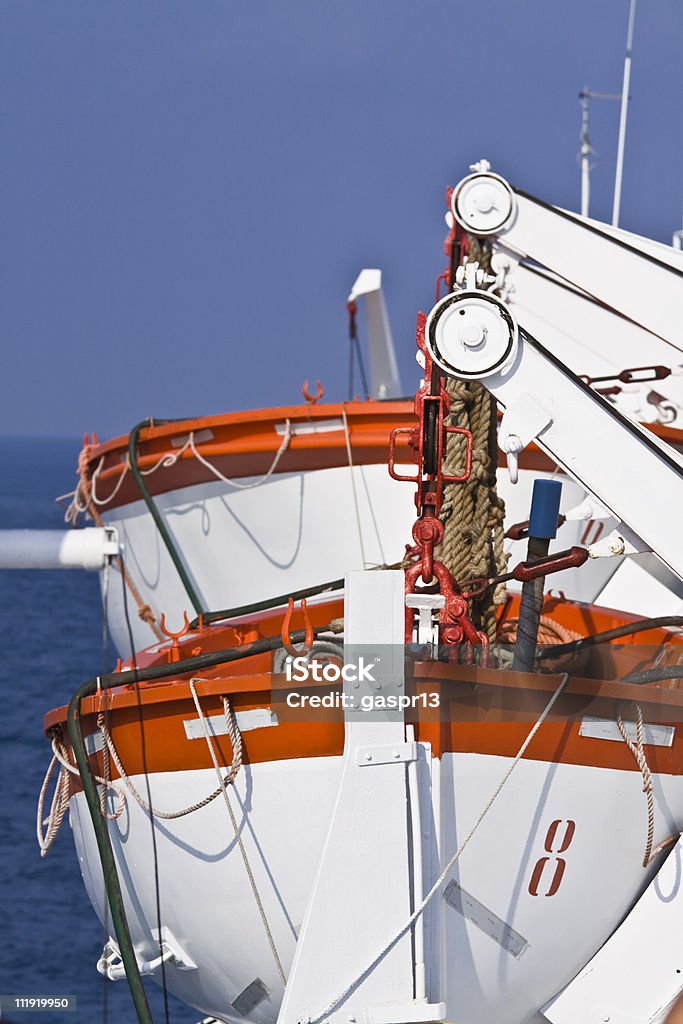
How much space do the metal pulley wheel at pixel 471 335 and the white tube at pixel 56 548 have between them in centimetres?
382

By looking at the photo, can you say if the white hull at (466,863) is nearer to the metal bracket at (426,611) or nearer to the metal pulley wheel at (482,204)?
the metal bracket at (426,611)

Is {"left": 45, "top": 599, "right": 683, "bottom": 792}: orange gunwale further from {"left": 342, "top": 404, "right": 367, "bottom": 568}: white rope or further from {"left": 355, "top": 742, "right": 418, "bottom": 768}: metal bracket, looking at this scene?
{"left": 342, "top": 404, "right": 367, "bottom": 568}: white rope

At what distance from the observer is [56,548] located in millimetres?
7242

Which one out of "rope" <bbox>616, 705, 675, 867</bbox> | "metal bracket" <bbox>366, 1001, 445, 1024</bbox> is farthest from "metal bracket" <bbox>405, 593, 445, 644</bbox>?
"metal bracket" <bbox>366, 1001, 445, 1024</bbox>

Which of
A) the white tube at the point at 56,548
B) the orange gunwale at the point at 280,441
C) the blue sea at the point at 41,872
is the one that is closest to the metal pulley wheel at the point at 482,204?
the orange gunwale at the point at 280,441

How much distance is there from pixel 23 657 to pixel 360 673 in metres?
19.1

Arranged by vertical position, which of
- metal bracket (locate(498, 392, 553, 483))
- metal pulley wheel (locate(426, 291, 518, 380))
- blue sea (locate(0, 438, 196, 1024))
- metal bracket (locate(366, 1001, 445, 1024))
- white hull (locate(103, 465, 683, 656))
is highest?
metal pulley wheel (locate(426, 291, 518, 380))

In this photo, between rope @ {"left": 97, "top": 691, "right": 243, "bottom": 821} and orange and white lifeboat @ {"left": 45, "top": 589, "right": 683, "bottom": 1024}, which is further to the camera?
rope @ {"left": 97, "top": 691, "right": 243, "bottom": 821}

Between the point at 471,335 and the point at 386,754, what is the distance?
127 cm

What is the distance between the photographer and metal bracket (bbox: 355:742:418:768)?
156 inches

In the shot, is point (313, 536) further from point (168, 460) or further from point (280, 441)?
point (168, 460)

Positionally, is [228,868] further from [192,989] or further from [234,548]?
[234,548]

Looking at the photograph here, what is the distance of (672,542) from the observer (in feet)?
12.9

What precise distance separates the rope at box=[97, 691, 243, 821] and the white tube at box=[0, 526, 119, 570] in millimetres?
2528
